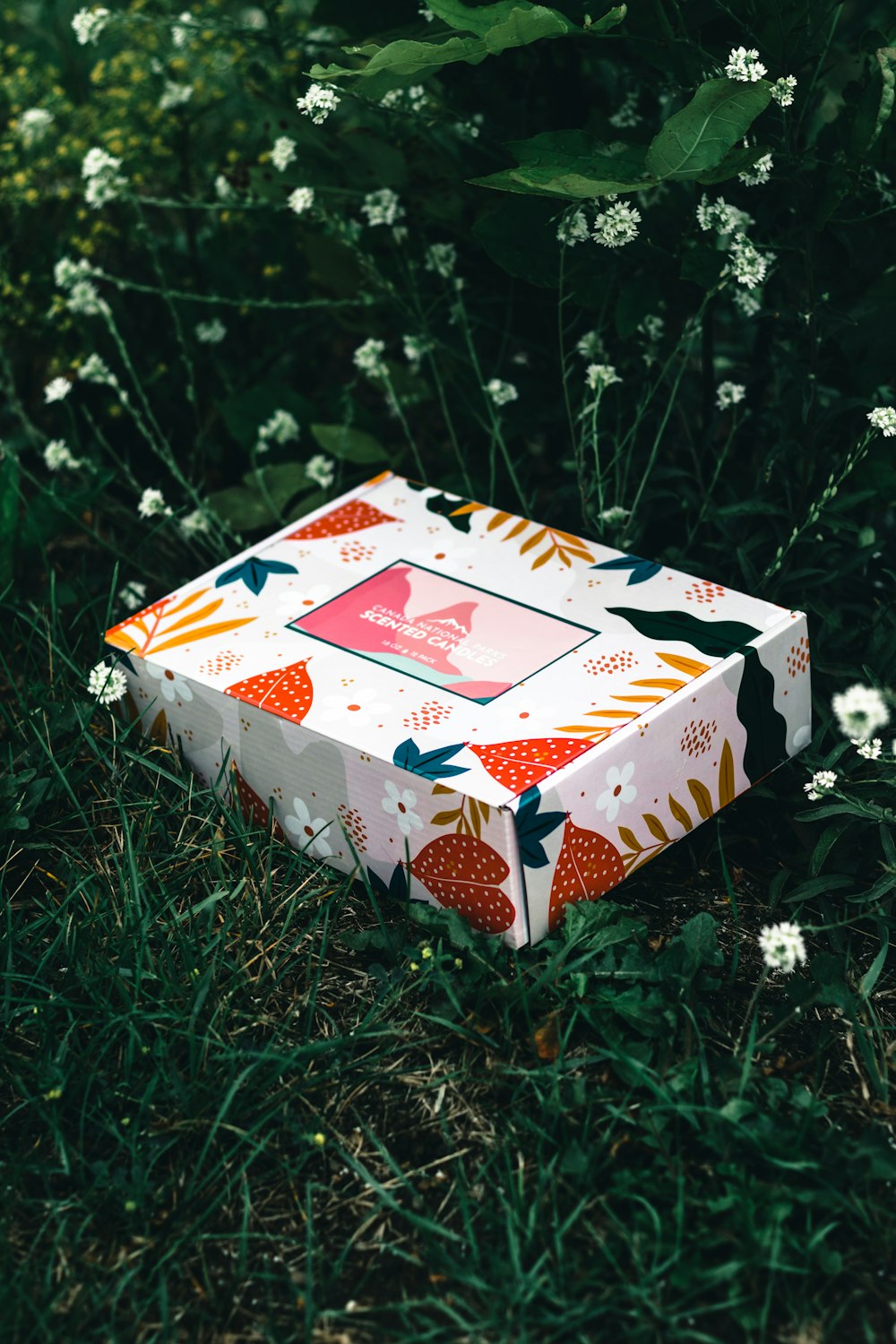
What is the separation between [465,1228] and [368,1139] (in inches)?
5.8

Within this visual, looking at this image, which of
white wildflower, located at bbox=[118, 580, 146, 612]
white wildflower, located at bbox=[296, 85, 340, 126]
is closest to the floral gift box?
white wildflower, located at bbox=[118, 580, 146, 612]

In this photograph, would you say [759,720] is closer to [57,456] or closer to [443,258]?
[443,258]

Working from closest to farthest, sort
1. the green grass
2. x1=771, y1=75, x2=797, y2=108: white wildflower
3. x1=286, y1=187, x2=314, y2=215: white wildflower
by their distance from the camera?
the green grass < x1=771, y1=75, x2=797, y2=108: white wildflower < x1=286, y1=187, x2=314, y2=215: white wildflower

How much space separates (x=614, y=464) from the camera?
6.54 feet

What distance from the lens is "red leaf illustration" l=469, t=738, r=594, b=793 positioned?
55.6 inches

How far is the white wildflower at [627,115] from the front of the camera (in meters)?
1.92

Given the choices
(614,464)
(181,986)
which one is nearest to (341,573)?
(614,464)

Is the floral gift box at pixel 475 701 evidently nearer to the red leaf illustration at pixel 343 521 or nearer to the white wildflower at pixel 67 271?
the red leaf illustration at pixel 343 521

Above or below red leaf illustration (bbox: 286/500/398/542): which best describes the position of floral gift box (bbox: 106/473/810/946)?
below

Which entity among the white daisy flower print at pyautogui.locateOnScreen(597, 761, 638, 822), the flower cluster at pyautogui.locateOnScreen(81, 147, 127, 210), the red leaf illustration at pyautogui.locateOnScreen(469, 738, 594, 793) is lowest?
the white daisy flower print at pyautogui.locateOnScreen(597, 761, 638, 822)

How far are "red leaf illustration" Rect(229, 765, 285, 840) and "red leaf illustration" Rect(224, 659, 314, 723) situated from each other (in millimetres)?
114

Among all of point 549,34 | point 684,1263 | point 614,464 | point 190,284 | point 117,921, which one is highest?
point 549,34

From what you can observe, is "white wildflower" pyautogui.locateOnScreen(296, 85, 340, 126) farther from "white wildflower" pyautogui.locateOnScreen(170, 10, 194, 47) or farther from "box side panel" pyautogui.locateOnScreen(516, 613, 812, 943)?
"box side panel" pyautogui.locateOnScreen(516, 613, 812, 943)

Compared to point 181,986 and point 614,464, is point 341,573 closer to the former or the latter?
point 614,464
